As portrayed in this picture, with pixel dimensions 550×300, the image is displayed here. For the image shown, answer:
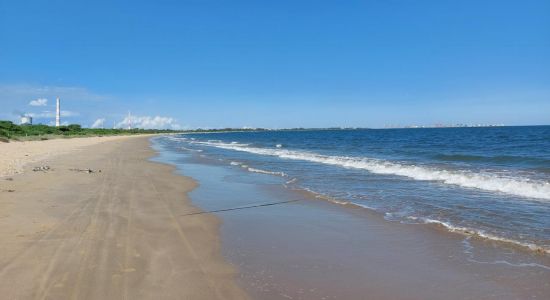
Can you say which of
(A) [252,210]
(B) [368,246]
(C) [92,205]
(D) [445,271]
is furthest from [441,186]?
(C) [92,205]

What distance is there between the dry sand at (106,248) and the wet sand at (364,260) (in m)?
0.50

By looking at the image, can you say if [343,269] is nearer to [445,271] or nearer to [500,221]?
[445,271]

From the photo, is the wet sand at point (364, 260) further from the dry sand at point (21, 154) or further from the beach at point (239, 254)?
the dry sand at point (21, 154)

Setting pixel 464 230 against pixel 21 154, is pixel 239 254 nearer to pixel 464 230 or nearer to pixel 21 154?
pixel 464 230

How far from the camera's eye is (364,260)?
230 inches

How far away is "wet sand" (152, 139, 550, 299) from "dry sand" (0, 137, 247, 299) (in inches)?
19.6

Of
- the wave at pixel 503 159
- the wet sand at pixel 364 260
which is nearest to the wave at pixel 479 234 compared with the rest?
the wet sand at pixel 364 260

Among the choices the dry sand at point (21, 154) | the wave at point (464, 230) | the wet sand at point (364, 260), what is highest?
the dry sand at point (21, 154)

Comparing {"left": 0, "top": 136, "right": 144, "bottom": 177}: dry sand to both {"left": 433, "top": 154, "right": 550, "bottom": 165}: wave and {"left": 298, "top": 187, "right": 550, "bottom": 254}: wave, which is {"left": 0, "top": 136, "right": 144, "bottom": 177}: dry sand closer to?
{"left": 298, "top": 187, "right": 550, "bottom": 254}: wave

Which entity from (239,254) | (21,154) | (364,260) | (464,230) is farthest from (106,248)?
(21,154)

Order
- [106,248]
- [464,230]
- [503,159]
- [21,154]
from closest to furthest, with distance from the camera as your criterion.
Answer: [106,248], [464,230], [503,159], [21,154]

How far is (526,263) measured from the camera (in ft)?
18.5

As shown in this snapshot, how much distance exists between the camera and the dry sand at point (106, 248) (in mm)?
4582

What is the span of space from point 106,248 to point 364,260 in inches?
151
